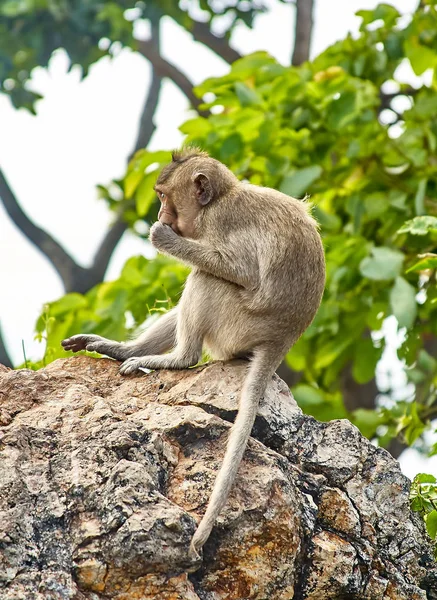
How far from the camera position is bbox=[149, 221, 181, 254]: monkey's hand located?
157 inches

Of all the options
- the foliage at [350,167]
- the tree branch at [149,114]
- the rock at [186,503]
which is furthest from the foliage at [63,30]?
the rock at [186,503]

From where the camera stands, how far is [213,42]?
1072 cm

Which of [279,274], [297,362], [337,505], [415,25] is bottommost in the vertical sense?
[297,362]

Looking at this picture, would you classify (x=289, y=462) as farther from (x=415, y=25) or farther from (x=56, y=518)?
(x=415, y=25)

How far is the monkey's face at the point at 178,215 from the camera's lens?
165 inches

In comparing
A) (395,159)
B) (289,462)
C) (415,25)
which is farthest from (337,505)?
(415,25)

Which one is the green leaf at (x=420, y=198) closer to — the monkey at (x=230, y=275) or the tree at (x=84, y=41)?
the monkey at (x=230, y=275)

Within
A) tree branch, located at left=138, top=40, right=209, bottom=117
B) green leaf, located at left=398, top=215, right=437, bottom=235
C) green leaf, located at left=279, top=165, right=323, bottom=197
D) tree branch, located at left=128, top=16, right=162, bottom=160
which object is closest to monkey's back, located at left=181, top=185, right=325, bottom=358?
green leaf, located at left=398, top=215, right=437, bottom=235

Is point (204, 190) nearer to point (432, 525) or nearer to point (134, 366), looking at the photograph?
point (134, 366)

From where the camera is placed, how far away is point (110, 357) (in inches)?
163

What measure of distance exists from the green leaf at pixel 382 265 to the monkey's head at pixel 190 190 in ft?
4.20

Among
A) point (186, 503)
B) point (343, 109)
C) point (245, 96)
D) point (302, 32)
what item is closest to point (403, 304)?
point (343, 109)

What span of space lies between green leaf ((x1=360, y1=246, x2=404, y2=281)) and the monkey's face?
136cm

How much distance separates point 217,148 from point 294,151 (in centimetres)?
72
